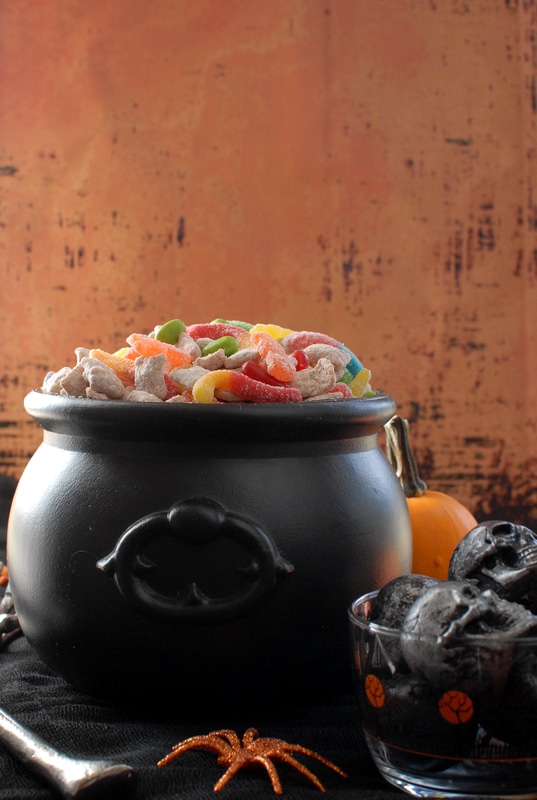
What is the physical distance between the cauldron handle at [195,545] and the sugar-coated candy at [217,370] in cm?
14

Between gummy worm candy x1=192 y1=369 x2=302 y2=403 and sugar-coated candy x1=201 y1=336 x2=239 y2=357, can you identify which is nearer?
gummy worm candy x1=192 y1=369 x2=302 y2=403

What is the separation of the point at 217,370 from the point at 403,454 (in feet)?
2.23

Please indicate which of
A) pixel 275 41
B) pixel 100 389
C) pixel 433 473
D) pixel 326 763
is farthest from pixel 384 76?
pixel 326 763

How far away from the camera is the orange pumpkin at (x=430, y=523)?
1502 millimetres

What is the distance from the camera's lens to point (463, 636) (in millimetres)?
732

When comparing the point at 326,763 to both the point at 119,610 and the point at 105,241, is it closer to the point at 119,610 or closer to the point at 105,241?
the point at 119,610

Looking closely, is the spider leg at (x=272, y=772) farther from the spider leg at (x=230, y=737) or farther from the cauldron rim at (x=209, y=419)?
the cauldron rim at (x=209, y=419)

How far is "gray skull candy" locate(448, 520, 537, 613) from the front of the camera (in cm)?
84

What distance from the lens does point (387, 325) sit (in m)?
3.13

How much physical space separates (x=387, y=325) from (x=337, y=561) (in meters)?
2.26

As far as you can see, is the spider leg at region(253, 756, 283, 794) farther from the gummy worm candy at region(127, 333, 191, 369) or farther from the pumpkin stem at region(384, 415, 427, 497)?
the pumpkin stem at region(384, 415, 427, 497)

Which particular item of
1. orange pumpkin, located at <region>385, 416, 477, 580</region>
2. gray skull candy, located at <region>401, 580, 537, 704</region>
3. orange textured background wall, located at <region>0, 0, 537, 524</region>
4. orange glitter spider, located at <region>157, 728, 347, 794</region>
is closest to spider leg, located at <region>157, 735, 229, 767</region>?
orange glitter spider, located at <region>157, 728, 347, 794</region>

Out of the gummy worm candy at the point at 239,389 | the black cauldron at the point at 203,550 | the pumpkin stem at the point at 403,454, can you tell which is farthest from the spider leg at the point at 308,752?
the pumpkin stem at the point at 403,454

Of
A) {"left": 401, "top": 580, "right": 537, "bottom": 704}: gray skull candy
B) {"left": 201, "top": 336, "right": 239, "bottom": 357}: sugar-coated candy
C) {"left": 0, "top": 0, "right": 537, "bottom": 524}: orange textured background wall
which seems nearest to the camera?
{"left": 401, "top": 580, "right": 537, "bottom": 704}: gray skull candy
